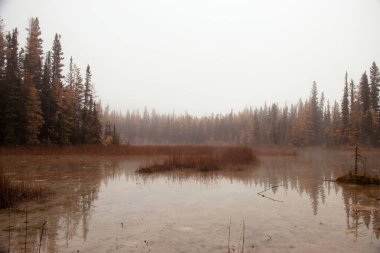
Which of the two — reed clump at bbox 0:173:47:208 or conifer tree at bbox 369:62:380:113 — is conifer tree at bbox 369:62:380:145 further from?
reed clump at bbox 0:173:47:208

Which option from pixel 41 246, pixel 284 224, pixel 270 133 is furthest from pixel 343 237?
pixel 270 133

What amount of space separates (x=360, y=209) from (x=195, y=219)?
4.67 m

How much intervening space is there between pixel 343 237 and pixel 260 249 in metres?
1.97

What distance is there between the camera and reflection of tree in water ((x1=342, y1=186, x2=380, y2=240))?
6.49 m

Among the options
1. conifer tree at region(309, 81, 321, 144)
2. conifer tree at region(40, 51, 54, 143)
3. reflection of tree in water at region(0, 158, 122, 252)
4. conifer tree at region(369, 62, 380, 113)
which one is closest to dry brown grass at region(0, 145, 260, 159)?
conifer tree at region(40, 51, 54, 143)

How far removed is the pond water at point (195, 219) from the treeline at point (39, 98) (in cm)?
2110

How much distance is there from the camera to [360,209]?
809 cm

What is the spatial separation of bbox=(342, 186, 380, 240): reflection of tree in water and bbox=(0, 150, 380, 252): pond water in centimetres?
2

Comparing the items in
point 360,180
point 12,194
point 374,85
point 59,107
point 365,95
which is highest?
point 374,85

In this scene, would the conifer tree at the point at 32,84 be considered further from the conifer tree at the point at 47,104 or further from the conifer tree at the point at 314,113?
the conifer tree at the point at 314,113

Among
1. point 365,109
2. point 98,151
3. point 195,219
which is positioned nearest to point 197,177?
point 195,219

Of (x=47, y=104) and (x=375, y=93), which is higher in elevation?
(x=375, y=93)

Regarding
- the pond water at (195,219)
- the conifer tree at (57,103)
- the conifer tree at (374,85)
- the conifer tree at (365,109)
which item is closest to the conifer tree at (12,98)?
the conifer tree at (57,103)

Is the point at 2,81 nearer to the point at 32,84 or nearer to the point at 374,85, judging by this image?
the point at 32,84
